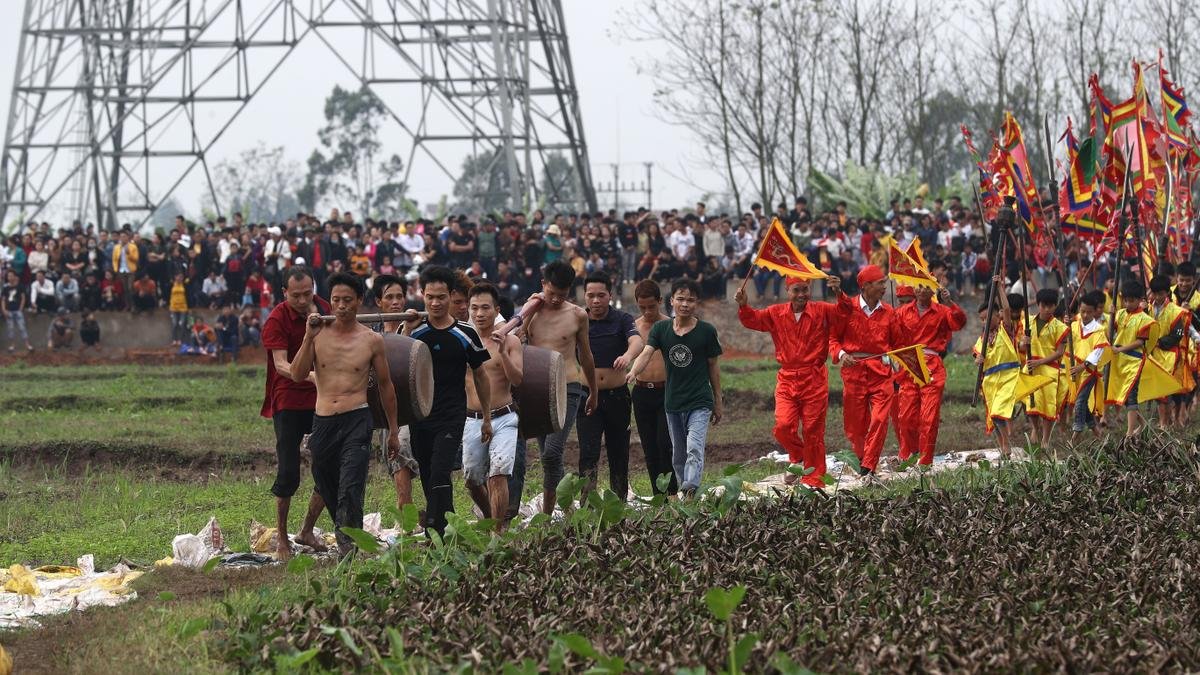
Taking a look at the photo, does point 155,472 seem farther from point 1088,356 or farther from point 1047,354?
point 1088,356

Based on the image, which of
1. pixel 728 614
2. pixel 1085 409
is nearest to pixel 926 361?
pixel 1085 409

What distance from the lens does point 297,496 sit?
1388 cm

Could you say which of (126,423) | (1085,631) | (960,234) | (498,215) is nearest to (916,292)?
(1085,631)

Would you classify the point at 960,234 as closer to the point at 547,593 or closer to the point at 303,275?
the point at 303,275

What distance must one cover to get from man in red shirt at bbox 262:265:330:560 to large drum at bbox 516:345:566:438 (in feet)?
4.19

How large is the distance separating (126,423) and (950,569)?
1362 cm

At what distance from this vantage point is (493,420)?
36.5 feet

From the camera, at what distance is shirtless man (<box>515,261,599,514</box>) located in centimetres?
1170

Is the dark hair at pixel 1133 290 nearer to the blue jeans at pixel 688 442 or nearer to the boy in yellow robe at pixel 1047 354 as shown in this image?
the boy in yellow robe at pixel 1047 354

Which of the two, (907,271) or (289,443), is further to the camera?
(907,271)

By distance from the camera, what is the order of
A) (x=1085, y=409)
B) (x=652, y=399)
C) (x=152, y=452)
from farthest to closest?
(x=152, y=452), (x=1085, y=409), (x=652, y=399)

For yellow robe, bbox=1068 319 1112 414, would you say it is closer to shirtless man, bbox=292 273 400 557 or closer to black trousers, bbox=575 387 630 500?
black trousers, bbox=575 387 630 500

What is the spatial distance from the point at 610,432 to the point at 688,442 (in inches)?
20.8

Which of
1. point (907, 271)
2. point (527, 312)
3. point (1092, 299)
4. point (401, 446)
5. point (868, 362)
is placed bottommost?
point (401, 446)
